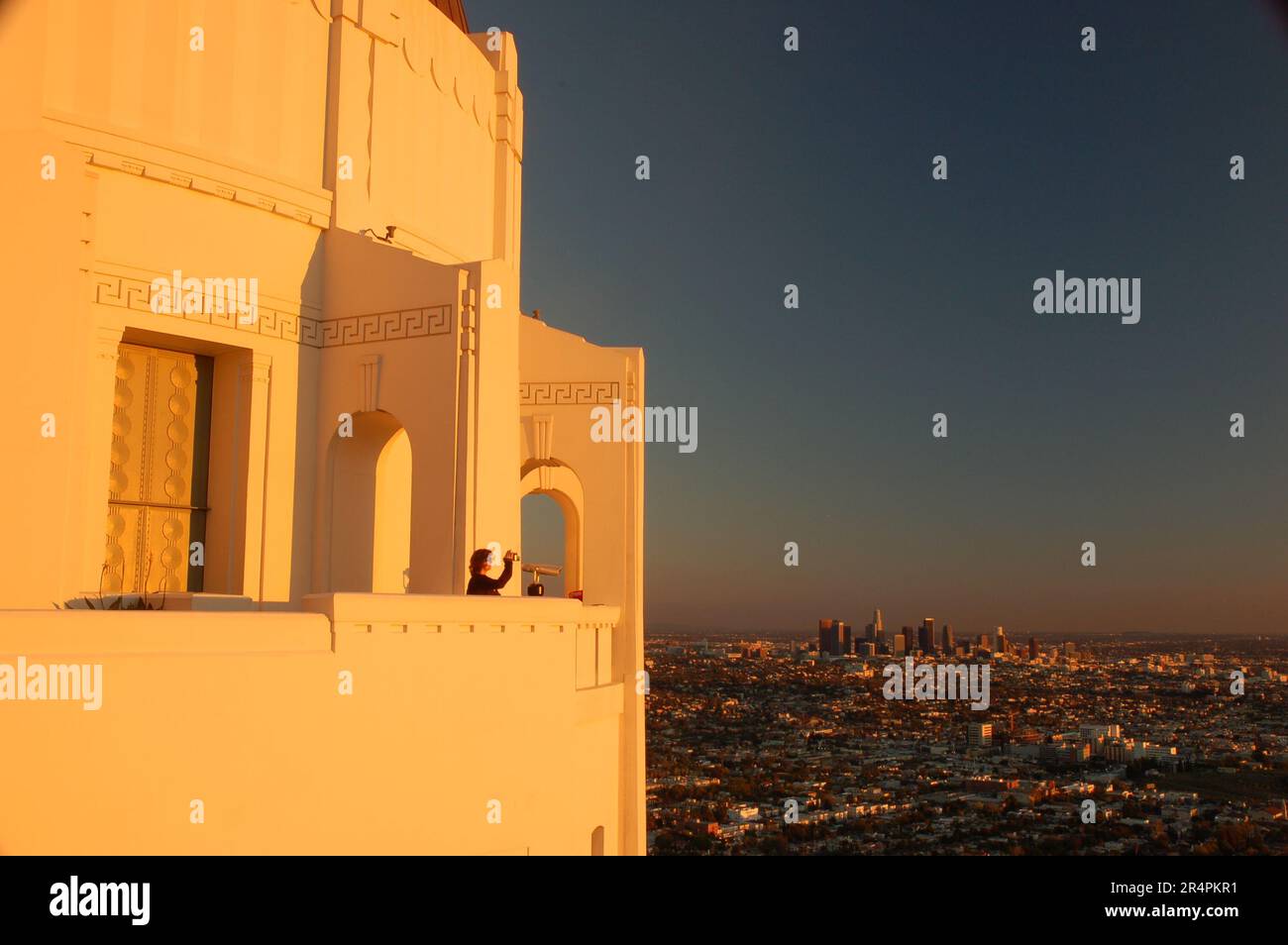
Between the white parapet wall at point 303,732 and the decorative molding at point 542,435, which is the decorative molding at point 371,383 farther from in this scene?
the white parapet wall at point 303,732

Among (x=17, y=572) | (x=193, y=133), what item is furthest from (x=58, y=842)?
(x=193, y=133)

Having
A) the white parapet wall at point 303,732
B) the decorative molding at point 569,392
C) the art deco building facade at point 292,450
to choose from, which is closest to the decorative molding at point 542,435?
the art deco building facade at point 292,450

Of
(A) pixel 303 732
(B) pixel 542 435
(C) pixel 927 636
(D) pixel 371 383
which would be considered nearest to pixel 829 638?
(C) pixel 927 636

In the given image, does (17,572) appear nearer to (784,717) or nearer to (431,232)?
(431,232)

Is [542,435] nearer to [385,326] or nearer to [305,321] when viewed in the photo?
[385,326]

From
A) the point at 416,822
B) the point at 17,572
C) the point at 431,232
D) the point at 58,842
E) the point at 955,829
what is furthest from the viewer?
the point at 955,829

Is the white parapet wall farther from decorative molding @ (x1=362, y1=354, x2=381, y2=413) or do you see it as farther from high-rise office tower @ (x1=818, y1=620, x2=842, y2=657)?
high-rise office tower @ (x1=818, y1=620, x2=842, y2=657)
